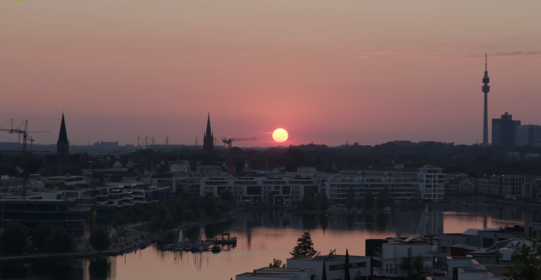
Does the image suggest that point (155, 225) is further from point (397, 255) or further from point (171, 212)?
point (397, 255)

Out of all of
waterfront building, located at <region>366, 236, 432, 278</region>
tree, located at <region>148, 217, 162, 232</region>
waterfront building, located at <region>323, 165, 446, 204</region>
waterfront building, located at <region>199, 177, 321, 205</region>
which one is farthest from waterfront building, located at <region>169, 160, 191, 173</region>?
waterfront building, located at <region>366, 236, 432, 278</region>

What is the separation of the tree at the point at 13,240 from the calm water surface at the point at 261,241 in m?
1.03

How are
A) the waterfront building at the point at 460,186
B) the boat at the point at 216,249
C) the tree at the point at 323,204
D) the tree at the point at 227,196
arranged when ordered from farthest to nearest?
the waterfront building at the point at 460,186 → the tree at the point at 227,196 → the tree at the point at 323,204 → the boat at the point at 216,249

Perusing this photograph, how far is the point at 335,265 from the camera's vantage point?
12.2 metres

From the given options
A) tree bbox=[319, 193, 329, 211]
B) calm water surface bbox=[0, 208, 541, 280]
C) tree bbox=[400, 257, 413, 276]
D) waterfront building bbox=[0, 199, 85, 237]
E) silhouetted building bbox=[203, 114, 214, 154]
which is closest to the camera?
tree bbox=[400, 257, 413, 276]

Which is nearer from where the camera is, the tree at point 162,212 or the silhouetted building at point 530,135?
the tree at point 162,212

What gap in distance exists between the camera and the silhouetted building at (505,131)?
108806 millimetres

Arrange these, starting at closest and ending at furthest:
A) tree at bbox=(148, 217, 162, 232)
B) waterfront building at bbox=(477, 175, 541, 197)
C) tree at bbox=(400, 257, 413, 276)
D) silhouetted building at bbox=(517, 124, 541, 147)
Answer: tree at bbox=(400, 257, 413, 276) < tree at bbox=(148, 217, 162, 232) < waterfront building at bbox=(477, 175, 541, 197) < silhouetted building at bbox=(517, 124, 541, 147)

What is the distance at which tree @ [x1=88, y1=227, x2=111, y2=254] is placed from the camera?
20.4 meters

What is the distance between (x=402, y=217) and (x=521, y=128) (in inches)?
3206

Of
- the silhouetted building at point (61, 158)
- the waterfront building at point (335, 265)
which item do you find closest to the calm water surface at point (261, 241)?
the waterfront building at point (335, 265)

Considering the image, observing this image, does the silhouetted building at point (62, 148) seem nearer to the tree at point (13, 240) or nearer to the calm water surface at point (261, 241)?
the calm water surface at point (261, 241)

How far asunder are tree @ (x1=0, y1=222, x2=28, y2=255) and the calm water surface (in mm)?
1034

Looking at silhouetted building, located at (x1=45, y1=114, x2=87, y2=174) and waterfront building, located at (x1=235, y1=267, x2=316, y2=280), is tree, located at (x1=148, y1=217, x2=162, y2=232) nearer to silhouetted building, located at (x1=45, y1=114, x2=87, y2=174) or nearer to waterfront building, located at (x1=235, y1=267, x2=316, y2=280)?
waterfront building, located at (x1=235, y1=267, x2=316, y2=280)
